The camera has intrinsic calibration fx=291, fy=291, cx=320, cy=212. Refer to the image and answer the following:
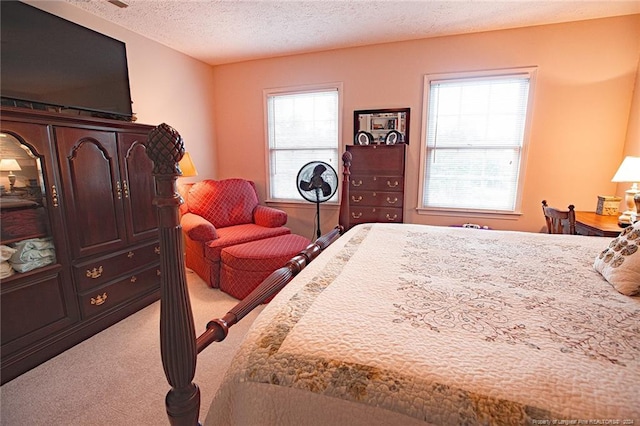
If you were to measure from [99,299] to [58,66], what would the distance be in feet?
5.67

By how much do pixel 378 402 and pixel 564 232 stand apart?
2.35 metres

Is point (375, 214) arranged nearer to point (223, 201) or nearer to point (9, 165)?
point (223, 201)

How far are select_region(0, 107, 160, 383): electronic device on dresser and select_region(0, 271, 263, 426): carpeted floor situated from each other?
0.15 metres

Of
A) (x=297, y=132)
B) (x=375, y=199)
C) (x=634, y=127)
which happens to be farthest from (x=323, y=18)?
(x=634, y=127)

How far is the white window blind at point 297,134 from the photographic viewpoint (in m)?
3.57

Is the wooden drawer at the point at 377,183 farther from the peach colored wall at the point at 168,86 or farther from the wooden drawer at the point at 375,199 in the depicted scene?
the peach colored wall at the point at 168,86

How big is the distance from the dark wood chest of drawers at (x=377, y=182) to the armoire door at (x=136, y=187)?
1.91 metres

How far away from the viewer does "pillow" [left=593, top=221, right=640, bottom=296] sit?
3.45ft

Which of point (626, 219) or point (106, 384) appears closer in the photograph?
point (106, 384)

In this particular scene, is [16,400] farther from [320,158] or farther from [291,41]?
[291,41]

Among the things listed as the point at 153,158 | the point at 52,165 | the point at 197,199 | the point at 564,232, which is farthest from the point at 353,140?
the point at 153,158

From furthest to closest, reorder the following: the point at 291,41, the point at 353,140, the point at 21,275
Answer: the point at 353,140, the point at 291,41, the point at 21,275

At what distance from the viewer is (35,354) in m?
1.81

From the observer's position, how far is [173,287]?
75cm
